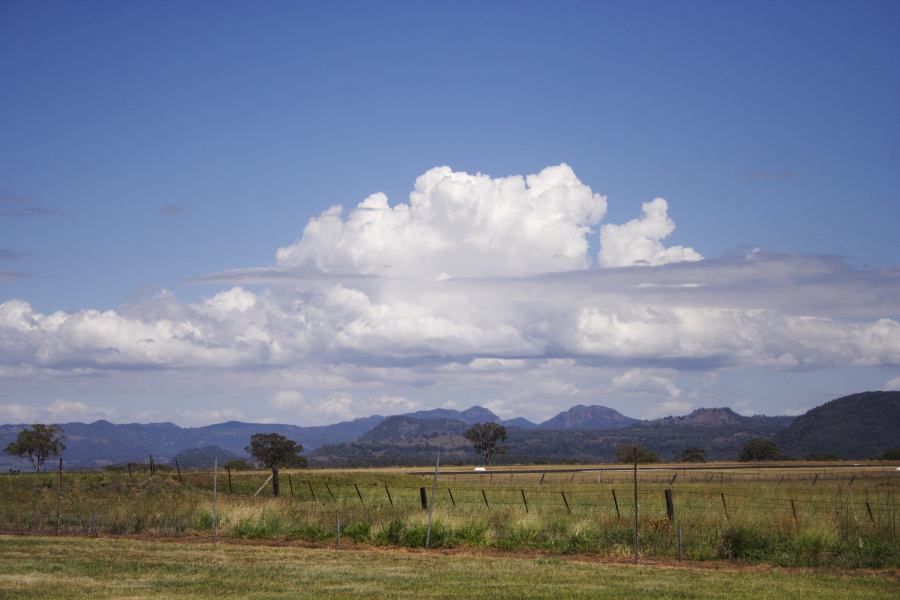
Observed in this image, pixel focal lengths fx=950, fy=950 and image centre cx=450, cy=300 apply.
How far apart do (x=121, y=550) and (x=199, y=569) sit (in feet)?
18.0

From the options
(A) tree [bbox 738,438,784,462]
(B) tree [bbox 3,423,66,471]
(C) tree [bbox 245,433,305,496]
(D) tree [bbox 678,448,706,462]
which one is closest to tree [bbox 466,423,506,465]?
(D) tree [bbox 678,448,706,462]

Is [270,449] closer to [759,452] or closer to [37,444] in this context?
[37,444]

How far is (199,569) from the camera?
25922 millimetres

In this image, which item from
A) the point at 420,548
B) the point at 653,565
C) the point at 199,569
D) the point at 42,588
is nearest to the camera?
the point at 42,588

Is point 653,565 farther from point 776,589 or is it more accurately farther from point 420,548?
point 420,548

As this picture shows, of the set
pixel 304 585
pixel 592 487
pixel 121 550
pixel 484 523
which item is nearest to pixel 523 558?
pixel 484 523

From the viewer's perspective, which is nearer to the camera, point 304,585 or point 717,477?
point 304,585

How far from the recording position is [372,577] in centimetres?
2475

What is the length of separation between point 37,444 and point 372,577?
110 m

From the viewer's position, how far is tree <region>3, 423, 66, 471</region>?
120938mm

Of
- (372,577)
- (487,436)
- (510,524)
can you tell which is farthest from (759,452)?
(372,577)

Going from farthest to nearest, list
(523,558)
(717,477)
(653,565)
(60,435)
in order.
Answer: (60,435)
(717,477)
(523,558)
(653,565)

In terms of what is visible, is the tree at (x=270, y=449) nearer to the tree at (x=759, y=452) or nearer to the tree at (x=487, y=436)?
the tree at (x=487, y=436)

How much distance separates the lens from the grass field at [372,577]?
2214 cm
